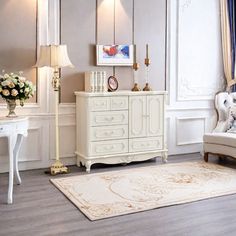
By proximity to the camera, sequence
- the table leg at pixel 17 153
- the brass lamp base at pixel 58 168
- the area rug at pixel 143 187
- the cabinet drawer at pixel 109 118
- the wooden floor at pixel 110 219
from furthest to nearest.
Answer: the cabinet drawer at pixel 109 118, the brass lamp base at pixel 58 168, the table leg at pixel 17 153, the area rug at pixel 143 187, the wooden floor at pixel 110 219

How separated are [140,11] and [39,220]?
342 centimetres

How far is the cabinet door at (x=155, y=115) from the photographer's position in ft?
16.7

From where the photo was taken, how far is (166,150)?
5266 millimetres

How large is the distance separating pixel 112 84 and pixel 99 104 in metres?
0.54

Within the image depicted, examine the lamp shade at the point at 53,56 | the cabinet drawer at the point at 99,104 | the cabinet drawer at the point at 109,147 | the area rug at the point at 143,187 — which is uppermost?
the lamp shade at the point at 53,56

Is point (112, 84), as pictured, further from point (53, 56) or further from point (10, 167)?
point (10, 167)

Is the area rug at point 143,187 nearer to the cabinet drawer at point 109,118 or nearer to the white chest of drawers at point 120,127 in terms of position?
the white chest of drawers at point 120,127

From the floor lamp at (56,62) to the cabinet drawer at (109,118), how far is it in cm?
49

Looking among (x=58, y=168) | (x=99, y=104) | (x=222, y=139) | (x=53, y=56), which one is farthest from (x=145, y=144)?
(x=53, y=56)

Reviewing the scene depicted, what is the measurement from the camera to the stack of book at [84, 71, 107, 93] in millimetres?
4828

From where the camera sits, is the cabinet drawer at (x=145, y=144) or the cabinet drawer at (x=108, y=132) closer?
the cabinet drawer at (x=108, y=132)

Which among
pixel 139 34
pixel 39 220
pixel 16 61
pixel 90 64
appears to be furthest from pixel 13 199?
pixel 139 34

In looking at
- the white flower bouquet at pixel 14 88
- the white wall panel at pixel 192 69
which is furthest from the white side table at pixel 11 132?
the white wall panel at pixel 192 69

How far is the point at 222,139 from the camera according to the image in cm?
506
